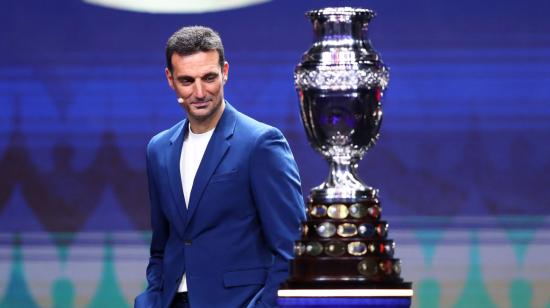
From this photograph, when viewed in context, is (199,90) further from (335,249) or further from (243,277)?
(335,249)

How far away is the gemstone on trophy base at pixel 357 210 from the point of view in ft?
8.82

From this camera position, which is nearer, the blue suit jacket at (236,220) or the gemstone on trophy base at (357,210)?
the gemstone on trophy base at (357,210)

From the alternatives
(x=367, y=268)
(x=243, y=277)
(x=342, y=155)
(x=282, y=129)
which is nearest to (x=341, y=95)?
(x=342, y=155)

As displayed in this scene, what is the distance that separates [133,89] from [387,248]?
269 centimetres

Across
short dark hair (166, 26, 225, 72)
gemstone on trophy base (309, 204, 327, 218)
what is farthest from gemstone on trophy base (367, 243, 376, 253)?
short dark hair (166, 26, 225, 72)

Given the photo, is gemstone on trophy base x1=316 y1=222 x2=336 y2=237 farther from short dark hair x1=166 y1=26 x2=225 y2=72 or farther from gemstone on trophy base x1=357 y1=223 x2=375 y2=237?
short dark hair x1=166 y1=26 x2=225 y2=72

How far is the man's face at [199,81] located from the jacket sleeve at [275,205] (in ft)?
0.46

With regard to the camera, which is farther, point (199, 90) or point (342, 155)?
point (199, 90)

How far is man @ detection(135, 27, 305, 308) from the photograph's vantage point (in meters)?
Result: 3.22

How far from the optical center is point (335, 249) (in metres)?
2.66

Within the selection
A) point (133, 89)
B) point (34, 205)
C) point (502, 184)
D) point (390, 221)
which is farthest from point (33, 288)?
point (502, 184)

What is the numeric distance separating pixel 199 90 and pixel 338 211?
642 mm

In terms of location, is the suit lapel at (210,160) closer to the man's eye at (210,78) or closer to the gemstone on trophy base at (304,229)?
the man's eye at (210,78)

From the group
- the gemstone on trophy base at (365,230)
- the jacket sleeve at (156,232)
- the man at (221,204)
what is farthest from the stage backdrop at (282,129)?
the gemstone on trophy base at (365,230)
